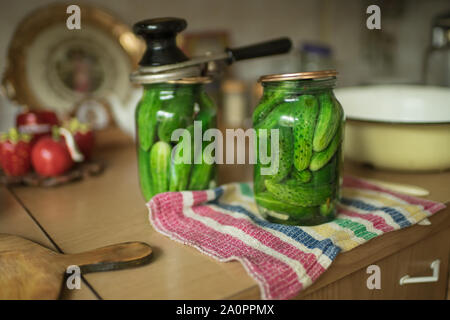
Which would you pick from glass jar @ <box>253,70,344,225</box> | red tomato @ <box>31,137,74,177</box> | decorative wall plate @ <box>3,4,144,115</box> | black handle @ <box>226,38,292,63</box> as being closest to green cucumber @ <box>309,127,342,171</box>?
glass jar @ <box>253,70,344,225</box>

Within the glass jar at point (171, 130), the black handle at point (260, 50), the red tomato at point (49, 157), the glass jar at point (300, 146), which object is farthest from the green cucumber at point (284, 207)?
the red tomato at point (49, 157)

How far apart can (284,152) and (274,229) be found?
3.6 inches

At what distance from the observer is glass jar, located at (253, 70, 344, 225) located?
1.50 ft

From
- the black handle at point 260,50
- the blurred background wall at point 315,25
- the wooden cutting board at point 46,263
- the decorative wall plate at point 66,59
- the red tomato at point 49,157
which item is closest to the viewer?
the wooden cutting board at point 46,263

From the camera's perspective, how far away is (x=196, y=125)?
0.55 meters

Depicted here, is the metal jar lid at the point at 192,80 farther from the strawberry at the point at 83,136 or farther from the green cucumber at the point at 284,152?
the strawberry at the point at 83,136

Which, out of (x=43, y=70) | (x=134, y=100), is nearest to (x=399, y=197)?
(x=134, y=100)

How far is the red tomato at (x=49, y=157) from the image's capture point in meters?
0.72

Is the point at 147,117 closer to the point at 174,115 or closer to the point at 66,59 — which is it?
the point at 174,115

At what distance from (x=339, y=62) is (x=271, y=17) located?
46 cm

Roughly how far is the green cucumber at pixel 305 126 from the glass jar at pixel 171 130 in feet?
→ 0.50

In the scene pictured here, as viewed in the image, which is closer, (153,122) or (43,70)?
(153,122)

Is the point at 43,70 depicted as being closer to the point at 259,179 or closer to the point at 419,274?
the point at 259,179

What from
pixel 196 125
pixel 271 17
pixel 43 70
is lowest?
pixel 196 125
